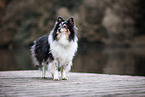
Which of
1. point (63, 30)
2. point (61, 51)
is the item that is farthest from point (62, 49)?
point (63, 30)

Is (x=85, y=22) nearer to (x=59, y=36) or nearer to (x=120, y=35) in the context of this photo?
(x=120, y=35)

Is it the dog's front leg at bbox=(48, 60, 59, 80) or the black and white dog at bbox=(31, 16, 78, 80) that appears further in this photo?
the dog's front leg at bbox=(48, 60, 59, 80)

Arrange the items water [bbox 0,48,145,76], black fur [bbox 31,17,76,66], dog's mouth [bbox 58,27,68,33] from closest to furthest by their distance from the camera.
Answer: dog's mouth [bbox 58,27,68,33]
black fur [bbox 31,17,76,66]
water [bbox 0,48,145,76]

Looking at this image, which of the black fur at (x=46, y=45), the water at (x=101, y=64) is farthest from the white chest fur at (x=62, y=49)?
the water at (x=101, y=64)

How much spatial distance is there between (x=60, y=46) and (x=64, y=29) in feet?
1.48

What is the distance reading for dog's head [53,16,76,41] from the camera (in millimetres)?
5000

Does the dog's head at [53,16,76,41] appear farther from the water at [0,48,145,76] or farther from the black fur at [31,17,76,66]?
the water at [0,48,145,76]

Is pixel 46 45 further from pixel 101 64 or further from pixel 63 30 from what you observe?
pixel 101 64

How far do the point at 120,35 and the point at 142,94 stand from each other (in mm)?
37748

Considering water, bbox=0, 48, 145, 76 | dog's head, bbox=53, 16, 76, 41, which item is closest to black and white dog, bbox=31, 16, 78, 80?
dog's head, bbox=53, 16, 76, 41

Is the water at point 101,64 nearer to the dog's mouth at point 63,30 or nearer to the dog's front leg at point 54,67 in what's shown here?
the dog's front leg at point 54,67

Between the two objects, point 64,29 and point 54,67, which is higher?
→ point 64,29

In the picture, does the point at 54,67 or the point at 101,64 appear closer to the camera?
the point at 54,67

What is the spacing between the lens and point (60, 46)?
17.1 feet
